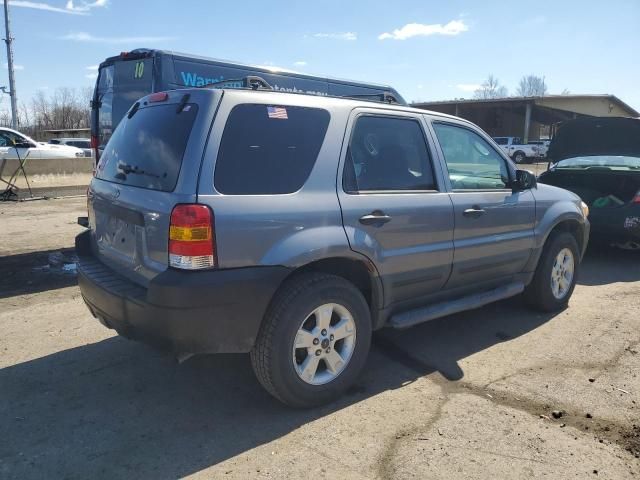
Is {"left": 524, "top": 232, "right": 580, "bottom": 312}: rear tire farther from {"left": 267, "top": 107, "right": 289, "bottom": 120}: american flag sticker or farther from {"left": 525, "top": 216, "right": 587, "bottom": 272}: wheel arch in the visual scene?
{"left": 267, "top": 107, "right": 289, "bottom": 120}: american flag sticker

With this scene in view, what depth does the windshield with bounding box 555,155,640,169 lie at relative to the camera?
26.0 feet

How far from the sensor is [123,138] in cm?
362

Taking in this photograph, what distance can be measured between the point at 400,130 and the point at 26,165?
14.3 meters

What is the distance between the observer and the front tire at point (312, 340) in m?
3.07

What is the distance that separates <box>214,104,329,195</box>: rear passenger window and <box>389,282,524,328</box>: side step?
1.30 m

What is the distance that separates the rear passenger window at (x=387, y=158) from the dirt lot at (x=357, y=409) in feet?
4.58

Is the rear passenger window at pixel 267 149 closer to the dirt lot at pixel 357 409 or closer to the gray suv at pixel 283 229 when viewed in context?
the gray suv at pixel 283 229

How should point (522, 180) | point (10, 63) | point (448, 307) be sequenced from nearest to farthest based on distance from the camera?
point (448, 307), point (522, 180), point (10, 63)

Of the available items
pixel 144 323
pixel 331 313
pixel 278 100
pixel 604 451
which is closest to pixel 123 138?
pixel 278 100

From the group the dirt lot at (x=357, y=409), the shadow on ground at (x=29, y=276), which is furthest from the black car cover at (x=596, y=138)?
the shadow on ground at (x=29, y=276)

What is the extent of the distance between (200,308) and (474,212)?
2.38 metres

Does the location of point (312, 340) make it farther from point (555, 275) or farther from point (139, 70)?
point (139, 70)

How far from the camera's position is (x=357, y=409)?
334 cm

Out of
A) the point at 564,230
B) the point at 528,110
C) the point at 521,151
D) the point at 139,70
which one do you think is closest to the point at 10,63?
the point at 139,70
